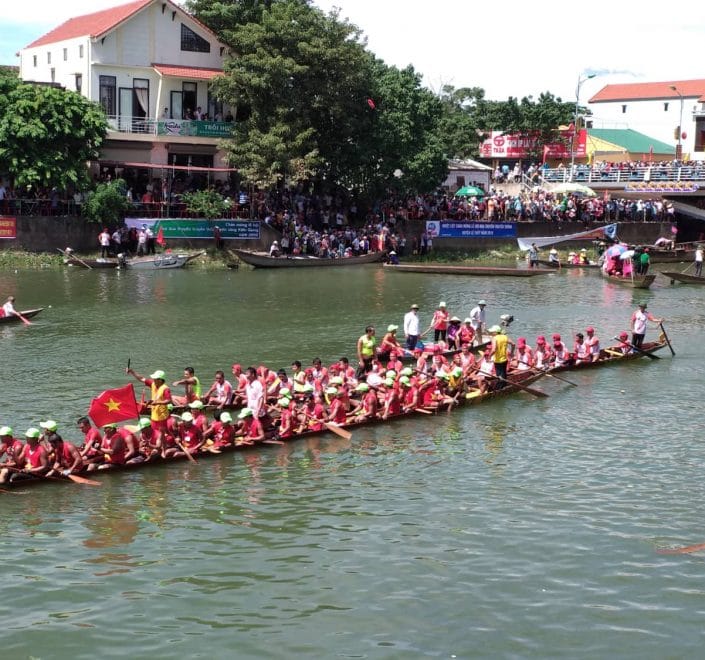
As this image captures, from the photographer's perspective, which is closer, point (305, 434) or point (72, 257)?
point (305, 434)

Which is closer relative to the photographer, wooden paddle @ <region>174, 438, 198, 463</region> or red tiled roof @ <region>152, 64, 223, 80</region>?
wooden paddle @ <region>174, 438, 198, 463</region>

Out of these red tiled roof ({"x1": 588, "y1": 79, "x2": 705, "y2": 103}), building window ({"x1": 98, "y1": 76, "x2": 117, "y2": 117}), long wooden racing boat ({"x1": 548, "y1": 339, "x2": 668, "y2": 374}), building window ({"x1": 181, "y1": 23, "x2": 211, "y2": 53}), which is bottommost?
long wooden racing boat ({"x1": 548, "y1": 339, "x2": 668, "y2": 374})

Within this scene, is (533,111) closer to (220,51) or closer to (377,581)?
(220,51)

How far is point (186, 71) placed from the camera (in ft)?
168

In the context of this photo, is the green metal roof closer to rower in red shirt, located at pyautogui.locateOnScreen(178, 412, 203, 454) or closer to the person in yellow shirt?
the person in yellow shirt

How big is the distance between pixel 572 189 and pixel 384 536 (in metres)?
49.8

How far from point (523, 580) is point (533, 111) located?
216 feet

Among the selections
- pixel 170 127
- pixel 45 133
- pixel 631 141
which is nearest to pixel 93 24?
pixel 170 127

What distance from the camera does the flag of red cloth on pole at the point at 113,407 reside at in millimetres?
18953

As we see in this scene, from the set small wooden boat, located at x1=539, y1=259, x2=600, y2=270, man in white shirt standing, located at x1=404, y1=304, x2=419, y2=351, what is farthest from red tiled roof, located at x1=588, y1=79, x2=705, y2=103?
man in white shirt standing, located at x1=404, y1=304, x2=419, y2=351

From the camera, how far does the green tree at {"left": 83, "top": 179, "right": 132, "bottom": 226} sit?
4528 centimetres

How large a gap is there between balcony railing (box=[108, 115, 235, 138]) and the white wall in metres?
47.4

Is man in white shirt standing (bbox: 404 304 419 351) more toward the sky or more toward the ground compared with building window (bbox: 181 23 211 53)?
more toward the ground

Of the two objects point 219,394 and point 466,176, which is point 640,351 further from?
point 466,176
